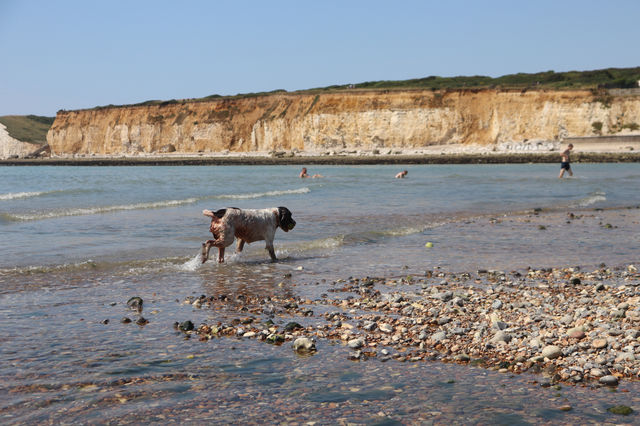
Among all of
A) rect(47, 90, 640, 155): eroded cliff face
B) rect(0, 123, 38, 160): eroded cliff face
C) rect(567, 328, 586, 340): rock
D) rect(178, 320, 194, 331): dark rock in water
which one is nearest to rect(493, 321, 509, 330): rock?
rect(567, 328, 586, 340): rock

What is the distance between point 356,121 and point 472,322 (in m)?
80.5

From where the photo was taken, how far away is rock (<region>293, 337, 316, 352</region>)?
6602 millimetres

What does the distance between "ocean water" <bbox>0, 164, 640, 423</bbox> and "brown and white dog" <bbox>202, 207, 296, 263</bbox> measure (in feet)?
1.41

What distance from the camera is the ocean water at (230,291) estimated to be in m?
5.21

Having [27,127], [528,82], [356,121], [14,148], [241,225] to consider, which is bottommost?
[241,225]

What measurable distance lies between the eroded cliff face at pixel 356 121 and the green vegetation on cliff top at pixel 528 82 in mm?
2483

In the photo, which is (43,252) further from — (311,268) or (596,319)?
(596,319)

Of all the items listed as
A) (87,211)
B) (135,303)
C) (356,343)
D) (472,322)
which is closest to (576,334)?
(472,322)

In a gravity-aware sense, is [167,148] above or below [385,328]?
above

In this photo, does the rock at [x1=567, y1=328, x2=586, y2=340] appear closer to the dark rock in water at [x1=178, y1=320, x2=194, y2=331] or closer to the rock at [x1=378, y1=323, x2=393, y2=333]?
the rock at [x1=378, y1=323, x2=393, y2=333]

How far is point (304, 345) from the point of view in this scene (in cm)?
662

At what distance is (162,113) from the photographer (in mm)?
106812

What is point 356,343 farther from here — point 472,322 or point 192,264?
point 192,264

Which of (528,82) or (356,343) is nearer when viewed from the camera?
(356,343)
